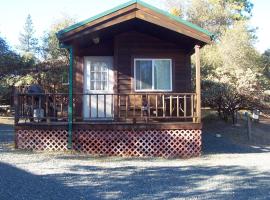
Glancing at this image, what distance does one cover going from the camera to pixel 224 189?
801cm

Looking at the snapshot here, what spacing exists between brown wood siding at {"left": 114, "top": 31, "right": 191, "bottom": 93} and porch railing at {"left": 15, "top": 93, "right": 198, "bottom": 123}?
1.75 ft

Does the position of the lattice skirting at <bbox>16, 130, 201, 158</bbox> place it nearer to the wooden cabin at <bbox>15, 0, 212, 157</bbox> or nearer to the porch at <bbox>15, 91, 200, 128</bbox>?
the wooden cabin at <bbox>15, 0, 212, 157</bbox>

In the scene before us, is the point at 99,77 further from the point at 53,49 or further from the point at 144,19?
the point at 53,49

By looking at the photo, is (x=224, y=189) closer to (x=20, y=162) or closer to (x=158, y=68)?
(x=20, y=162)

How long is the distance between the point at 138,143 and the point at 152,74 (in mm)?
3112

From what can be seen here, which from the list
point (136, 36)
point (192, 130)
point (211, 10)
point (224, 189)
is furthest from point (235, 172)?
point (211, 10)

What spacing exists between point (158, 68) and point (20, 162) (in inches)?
249

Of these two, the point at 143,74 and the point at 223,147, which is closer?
the point at 143,74

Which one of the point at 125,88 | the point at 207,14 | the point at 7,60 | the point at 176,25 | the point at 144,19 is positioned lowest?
the point at 125,88

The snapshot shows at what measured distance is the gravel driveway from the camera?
7.59 metres

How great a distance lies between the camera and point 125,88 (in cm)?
1503

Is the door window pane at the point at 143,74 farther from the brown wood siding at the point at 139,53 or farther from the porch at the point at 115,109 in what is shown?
the porch at the point at 115,109

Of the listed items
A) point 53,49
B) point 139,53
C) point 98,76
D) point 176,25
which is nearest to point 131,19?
point 176,25

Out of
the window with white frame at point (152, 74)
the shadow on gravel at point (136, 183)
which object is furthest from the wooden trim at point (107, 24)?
the shadow on gravel at point (136, 183)
